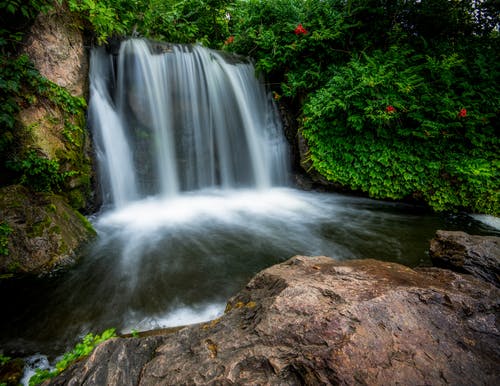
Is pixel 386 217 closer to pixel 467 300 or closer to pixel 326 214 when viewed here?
pixel 326 214

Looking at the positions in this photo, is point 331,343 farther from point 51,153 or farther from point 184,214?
point 184,214

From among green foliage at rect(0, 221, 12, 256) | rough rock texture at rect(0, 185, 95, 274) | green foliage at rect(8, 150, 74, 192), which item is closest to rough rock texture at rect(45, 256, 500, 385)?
rough rock texture at rect(0, 185, 95, 274)

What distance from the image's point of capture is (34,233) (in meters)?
2.78

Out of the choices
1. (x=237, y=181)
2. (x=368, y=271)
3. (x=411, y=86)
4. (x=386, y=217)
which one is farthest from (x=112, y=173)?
(x=411, y=86)

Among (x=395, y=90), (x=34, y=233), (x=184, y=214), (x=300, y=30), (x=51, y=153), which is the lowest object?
(x=184, y=214)

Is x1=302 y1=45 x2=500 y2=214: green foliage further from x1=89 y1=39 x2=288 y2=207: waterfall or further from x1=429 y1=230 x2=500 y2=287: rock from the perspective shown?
x1=429 y1=230 x2=500 y2=287: rock

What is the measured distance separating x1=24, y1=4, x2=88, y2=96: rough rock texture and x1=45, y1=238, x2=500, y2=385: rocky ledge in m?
4.33

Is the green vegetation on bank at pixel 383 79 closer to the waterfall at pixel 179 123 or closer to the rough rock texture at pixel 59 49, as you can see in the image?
the rough rock texture at pixel 59 49

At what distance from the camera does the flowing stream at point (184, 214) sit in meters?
2.41

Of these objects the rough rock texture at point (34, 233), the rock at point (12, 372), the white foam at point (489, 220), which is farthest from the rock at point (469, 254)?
the rough rock texture at point (34, 233)

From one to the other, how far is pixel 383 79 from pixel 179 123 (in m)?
4.79

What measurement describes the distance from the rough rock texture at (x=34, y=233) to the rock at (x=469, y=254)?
165 inches

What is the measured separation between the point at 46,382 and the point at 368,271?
1922 mm

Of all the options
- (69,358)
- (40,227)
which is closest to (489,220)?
(69,358)
